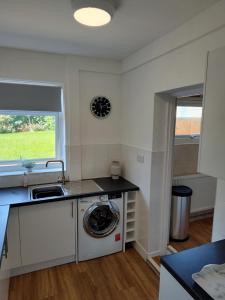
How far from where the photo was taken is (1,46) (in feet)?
7.89

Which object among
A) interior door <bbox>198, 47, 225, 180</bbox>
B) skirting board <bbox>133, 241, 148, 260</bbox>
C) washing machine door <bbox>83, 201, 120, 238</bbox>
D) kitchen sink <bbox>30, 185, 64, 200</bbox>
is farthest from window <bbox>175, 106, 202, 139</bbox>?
interior door <bbox>198, 47, 225, 180</bbox>

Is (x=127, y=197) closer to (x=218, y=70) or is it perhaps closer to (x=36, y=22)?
(x=218, y=70)

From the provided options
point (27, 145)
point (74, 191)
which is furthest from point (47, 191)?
point (27, 145)

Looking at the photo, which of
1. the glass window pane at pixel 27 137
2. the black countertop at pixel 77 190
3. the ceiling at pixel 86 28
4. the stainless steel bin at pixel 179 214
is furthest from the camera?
the stainless steel bin at pixel 179 214

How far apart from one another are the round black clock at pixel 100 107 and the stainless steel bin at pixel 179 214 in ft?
4.77

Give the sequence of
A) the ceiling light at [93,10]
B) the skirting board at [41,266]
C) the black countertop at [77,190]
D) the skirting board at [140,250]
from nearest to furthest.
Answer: the ceiling light at [93,10]
the black countertop at [77,190]
the skirting board at [41,266]
the skirting board at [140,250]

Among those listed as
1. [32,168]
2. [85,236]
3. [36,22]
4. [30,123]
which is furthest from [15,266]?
[36,22]

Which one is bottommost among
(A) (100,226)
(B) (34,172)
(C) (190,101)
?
(A) (100,226)

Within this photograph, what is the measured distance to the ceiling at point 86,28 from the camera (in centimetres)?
151

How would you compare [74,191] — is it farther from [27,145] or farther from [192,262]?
[192,262]

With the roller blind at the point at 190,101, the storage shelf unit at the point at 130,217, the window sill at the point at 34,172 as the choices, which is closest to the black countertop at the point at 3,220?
the window sill at the point at 34,172

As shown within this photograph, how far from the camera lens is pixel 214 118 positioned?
1157mm

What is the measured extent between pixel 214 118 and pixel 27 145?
236 cm

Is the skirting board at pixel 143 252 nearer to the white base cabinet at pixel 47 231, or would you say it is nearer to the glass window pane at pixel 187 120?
the white base cabinet at pixel 47 231
